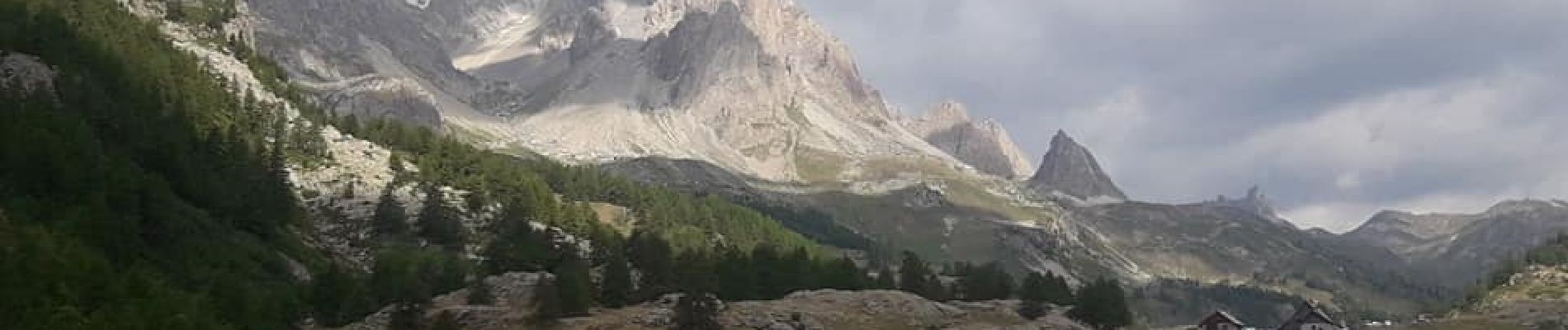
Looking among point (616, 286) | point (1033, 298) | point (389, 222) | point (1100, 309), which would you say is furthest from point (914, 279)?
point (389, 222)

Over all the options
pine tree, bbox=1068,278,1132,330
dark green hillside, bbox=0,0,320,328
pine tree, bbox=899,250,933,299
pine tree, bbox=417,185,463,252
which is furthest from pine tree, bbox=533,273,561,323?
pine tree, bbox=417,185,463,252

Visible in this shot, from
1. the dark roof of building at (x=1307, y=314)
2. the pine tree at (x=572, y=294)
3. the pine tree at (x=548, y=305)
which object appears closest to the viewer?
the pine tree at (x=548, y=305)

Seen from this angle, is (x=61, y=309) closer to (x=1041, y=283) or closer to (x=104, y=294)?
(x=104, y=294)

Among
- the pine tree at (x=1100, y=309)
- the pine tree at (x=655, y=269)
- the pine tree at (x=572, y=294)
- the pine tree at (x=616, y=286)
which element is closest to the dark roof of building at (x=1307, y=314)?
the pine tree at (x=1100, y=309)

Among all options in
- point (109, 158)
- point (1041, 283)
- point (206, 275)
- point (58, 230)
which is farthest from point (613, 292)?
point (1041, 283)

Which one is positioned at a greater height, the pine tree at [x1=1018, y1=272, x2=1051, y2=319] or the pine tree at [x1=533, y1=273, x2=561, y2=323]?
the pine tree at [x1=1018, y1=272, x2=1051, y2=319]

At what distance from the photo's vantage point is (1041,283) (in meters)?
144

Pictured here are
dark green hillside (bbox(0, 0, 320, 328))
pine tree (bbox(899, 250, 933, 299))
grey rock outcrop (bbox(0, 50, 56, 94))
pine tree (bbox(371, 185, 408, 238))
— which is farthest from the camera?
pine tree (bbox(371, 185, 408, 238))

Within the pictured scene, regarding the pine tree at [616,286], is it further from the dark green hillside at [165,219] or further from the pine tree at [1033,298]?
the pine tree at [1033,298]

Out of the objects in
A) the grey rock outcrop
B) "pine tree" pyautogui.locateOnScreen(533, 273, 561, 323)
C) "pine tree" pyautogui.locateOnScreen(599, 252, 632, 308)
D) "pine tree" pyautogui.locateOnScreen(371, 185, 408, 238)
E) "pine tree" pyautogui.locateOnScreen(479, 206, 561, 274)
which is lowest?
"pine tree" pyautogui.locateOnScreen(533, 273, 561, 323)

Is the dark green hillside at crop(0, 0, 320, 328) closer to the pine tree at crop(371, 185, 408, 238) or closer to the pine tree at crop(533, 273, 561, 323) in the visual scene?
the pine tree at crop(371, 185, 408, 238)

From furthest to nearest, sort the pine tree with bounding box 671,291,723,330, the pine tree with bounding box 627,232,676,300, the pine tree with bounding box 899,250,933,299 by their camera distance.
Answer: the pine tree with bounding box 899,250,933,299 < the pine tree with bounding box 627,232,676,300 < the pine tree with bounding box 671,291,723,330

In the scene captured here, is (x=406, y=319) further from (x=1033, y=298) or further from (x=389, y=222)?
(x=389, y=222)

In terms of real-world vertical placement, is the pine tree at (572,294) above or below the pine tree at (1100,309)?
below
